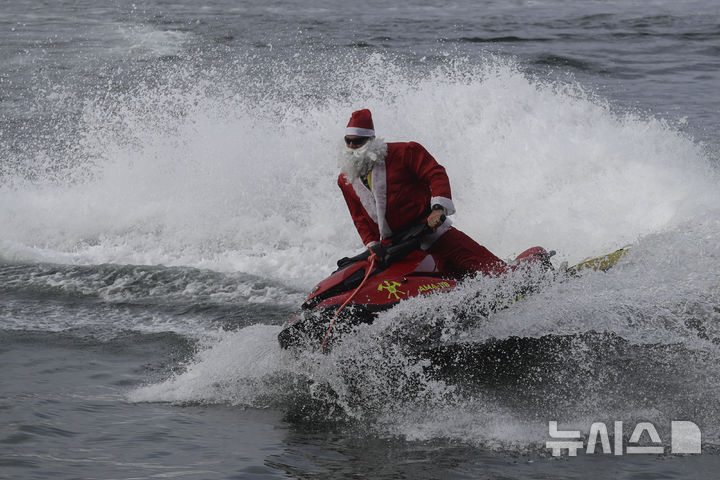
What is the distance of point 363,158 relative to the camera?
5.65 m

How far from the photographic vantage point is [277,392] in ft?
18.8

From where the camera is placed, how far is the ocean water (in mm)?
4969

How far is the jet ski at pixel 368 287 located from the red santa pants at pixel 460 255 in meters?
0.06

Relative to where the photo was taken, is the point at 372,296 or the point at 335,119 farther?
the point at 335,119

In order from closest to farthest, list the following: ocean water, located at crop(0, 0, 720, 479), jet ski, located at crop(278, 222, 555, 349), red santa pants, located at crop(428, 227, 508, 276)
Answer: ocean water, located at crop(0, 0, 720, 479) < jet ski, located at crop(278, 222, 555, 349) < red santa pants, located at crop(428, 227, 508, 276)

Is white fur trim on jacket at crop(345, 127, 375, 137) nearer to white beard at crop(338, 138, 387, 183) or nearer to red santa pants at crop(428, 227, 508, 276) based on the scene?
white beard at crop(338, 138, 387, 183)

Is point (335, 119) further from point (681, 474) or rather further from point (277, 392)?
point (681, 474)

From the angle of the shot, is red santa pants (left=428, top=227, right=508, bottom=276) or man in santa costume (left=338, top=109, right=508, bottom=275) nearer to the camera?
man in santa costume (left=338, top=109, right=508, bottom=275)

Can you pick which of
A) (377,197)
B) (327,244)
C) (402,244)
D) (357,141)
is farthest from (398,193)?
(327,244)

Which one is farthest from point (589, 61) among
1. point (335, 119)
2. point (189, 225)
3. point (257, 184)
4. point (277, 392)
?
point (277, 392)

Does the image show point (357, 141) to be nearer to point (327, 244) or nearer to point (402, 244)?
point (402, 244)

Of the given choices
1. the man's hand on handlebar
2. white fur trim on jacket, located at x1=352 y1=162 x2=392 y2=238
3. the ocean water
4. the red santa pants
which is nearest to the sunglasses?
white fur trim on jacket, located at x1=352 y1=162 x2=392 y2=238

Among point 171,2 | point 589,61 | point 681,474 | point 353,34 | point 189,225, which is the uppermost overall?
point 171,2

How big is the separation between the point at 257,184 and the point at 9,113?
6615 millimetres
